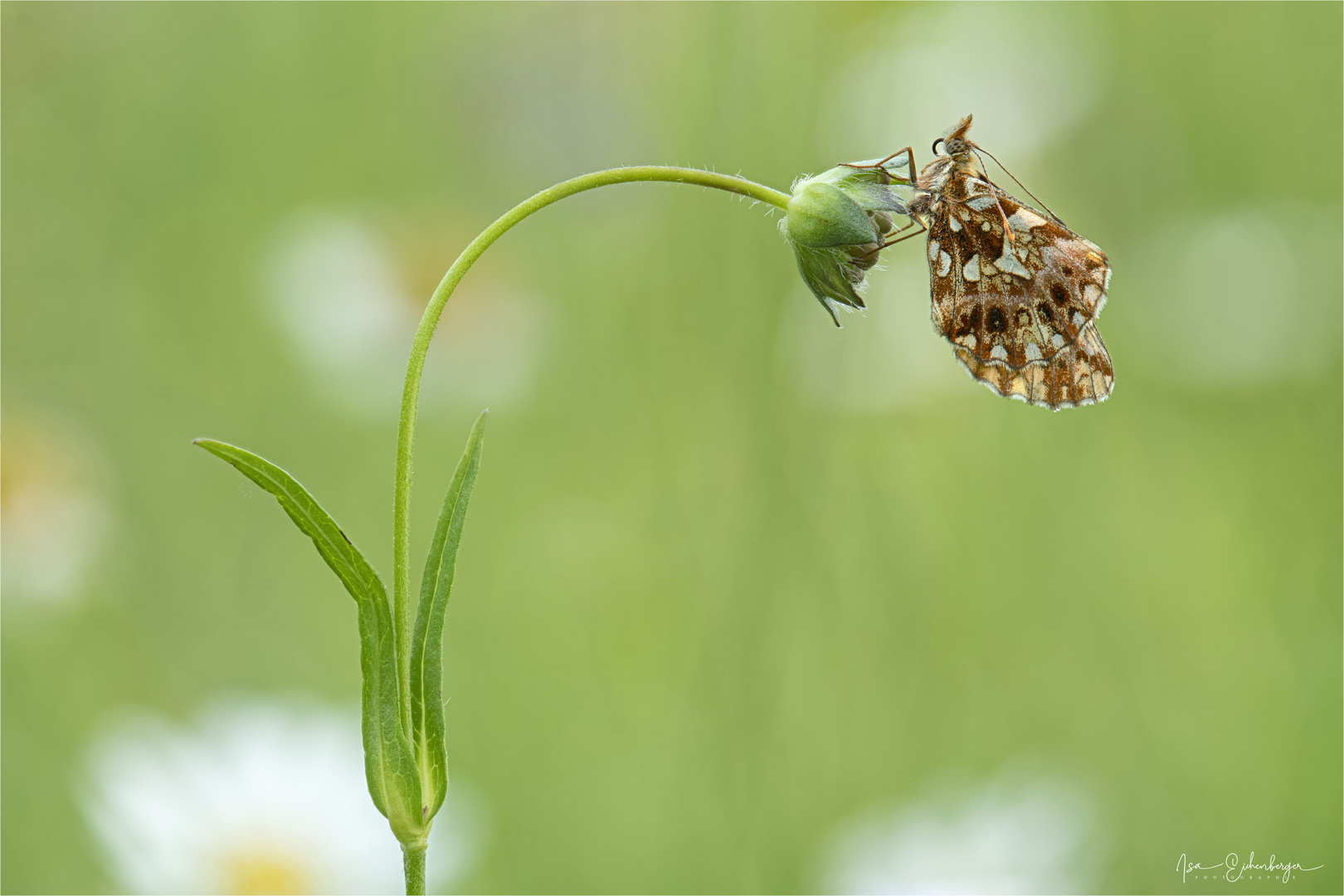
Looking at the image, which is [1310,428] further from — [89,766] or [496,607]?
[89,766]

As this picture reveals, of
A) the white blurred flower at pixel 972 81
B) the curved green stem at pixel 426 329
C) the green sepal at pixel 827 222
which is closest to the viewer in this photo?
the curved green stem at pixel 426 329

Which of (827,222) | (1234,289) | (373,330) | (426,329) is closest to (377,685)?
(426,329)

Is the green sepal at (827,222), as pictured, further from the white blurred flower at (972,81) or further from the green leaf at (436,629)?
the white blurred flower at (972,81)

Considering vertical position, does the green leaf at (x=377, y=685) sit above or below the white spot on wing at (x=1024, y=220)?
below

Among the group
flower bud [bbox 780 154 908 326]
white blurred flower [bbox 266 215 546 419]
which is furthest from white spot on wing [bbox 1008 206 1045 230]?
white blurred flower [bbox 266 215 546 419]

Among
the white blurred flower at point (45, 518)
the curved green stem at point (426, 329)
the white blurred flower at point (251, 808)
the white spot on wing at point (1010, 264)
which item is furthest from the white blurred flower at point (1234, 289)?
the white blurred flower at point (45, 518)

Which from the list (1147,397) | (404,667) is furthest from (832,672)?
(404,667)

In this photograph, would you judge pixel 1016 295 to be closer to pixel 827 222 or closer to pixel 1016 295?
pixel 1016 295
